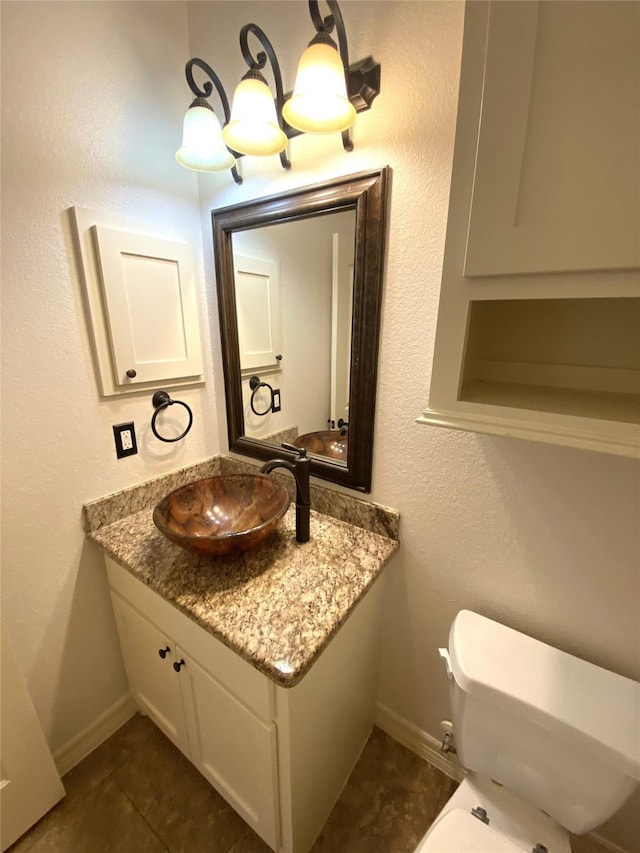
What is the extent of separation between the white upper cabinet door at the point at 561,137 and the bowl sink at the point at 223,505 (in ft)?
2.80

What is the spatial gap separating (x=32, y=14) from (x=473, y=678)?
192 centimetres

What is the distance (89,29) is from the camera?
91 cm

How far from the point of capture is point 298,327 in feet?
3.91

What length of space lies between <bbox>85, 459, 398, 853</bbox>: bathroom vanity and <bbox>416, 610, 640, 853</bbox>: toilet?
1.02 feet

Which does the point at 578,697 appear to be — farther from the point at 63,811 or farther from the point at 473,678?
the point at 63,811

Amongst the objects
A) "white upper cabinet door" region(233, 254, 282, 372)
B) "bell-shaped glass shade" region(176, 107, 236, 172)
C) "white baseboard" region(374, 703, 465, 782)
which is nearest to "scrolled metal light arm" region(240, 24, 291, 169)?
"bell-shaped glass shade" region(176, 107, 236, 172)

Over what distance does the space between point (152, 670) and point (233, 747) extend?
416 mm

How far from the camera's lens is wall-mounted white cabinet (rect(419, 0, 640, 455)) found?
455 mm

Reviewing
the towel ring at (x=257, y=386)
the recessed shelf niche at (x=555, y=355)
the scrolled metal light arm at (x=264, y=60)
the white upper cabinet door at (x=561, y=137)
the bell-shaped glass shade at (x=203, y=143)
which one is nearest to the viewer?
the white upper cabinet door at (x=561, y=137)

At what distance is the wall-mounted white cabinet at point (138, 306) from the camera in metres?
1.02

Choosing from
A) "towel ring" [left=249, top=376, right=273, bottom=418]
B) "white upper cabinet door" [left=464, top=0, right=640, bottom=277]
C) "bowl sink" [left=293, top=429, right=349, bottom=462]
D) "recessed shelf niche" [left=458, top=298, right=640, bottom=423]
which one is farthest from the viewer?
"towel ring" [left=249, top=376, right=273, bottom=418]

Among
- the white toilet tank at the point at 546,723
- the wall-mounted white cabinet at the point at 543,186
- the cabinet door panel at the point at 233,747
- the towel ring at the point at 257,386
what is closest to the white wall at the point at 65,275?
the towel ring at the point at 257,386

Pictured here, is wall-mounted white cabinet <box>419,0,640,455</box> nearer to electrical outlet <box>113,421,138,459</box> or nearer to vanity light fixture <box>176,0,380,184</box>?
vanity light fixture <box>176,0,380,184</box>

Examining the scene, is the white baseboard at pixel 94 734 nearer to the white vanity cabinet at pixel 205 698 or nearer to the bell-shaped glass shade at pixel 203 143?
the white vanity cabinet at pixel 205 698
